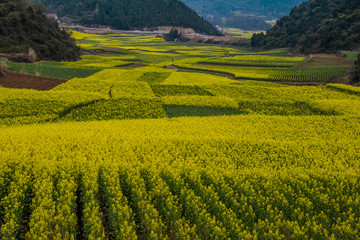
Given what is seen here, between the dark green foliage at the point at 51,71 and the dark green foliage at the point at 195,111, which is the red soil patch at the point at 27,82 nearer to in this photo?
the dark green foliage at the point at 51,71

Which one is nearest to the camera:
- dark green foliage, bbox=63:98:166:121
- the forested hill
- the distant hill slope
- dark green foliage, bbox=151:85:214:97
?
dark green foliage, bbox=63:98:166:121

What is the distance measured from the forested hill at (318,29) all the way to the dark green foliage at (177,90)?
79577 millimetres

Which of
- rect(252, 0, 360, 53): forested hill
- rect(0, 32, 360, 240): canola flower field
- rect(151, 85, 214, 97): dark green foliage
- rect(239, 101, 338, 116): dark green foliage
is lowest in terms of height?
rect(0, 32, 360, 240): canola flower field

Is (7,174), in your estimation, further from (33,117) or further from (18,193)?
(33,117)

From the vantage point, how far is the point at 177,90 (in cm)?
4650

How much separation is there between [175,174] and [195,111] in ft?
65.2

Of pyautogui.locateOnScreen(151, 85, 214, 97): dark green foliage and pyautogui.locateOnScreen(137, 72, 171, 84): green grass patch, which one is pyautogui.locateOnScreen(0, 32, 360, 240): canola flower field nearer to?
pyautogui.locateOnScreen(151, 85, 214, 97): dark green foliage

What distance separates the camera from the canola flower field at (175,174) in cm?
1355

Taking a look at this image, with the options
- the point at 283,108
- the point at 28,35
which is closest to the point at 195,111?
the point at 283,108

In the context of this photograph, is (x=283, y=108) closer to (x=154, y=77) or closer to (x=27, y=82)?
(x=154, y=77)

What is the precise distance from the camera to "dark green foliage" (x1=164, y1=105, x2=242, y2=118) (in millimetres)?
34656

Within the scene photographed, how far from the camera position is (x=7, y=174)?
16.3 metres

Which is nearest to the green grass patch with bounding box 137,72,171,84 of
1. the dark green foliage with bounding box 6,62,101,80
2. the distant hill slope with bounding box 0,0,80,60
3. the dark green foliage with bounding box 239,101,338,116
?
the dark green foliage with bounding box 6,62,101,80

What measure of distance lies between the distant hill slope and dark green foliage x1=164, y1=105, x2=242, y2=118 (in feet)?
179
